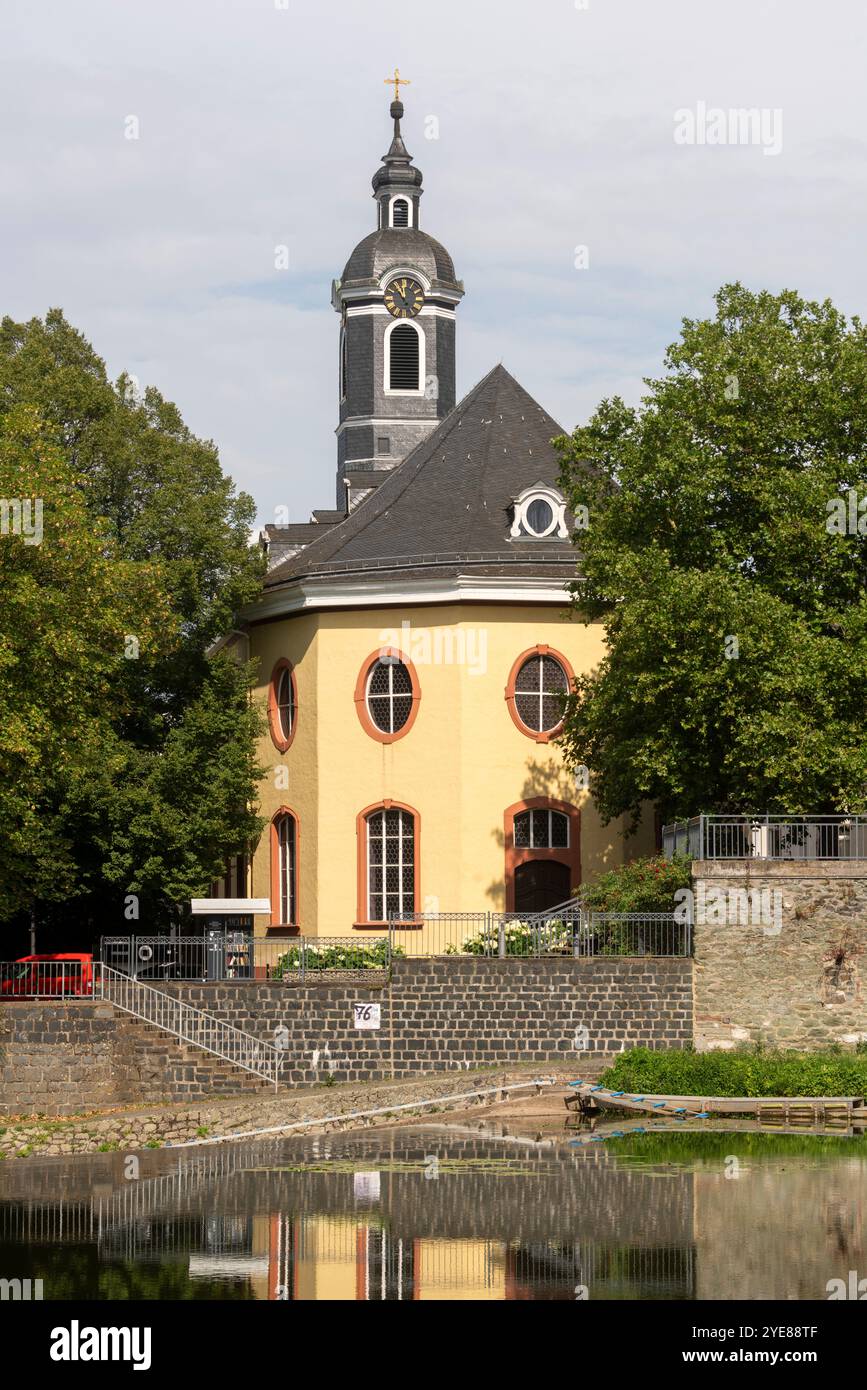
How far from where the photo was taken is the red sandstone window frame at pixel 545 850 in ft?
123

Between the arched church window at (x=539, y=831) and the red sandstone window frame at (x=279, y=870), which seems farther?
the red sandstone window frame at (x=279, y=870)

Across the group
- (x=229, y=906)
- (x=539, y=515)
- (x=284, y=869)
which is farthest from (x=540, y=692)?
(x=229, y=906)

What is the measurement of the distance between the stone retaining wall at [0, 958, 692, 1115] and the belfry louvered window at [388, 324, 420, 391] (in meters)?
21.0

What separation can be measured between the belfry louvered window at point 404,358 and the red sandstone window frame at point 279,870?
1341cm

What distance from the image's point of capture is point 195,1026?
31.3 metres

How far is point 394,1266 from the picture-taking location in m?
17.3

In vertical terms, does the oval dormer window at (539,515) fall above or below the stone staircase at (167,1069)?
above

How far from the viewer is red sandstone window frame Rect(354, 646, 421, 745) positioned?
1501 inches

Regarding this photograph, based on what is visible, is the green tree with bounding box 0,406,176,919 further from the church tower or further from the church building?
the church tower

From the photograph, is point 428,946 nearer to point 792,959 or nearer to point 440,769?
point 440,769

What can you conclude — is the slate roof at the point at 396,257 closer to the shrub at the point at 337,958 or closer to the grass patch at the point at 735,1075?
the shrub at the point at 337,958

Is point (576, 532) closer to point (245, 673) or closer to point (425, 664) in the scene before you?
point (425, 664)

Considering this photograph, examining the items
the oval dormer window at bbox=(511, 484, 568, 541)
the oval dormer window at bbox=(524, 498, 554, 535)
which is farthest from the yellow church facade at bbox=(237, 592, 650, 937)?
the oval dormer window at bbox=(524, 498, 554, 535)

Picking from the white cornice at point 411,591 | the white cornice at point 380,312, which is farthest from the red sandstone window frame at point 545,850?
the white cornice at point 380,312
